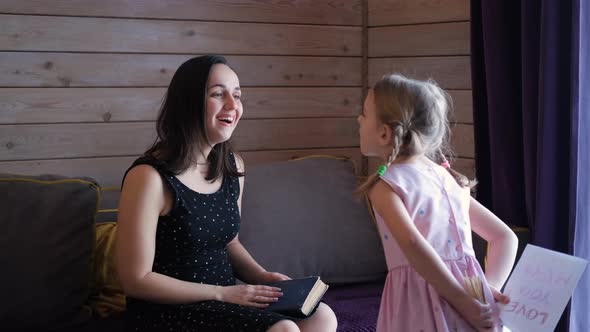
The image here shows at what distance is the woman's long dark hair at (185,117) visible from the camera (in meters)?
1.82

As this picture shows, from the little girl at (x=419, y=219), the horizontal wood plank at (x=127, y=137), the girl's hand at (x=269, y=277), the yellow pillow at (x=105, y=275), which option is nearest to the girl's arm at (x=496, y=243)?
the little girl at (x=419, y=219)

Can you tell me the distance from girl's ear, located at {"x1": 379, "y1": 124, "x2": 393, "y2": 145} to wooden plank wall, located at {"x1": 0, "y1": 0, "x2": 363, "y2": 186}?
4.01 ft

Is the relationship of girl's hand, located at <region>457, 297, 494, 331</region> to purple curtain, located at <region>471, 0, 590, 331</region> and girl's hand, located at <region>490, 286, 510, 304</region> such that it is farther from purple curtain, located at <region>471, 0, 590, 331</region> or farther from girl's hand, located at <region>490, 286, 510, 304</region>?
purple curtain, located at <region>471, 0, 590, 331</region>

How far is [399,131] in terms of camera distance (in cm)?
153

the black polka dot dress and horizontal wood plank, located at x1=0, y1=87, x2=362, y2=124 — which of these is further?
horizontal wood plank, located at x1=0, y1=87, x2=362, y2=124

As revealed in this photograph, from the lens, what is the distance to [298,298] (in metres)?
1.73

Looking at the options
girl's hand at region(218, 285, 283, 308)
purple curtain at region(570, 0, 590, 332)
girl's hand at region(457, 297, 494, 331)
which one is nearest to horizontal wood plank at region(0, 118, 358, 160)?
girl's hand at region(218, 285, 283, 308)

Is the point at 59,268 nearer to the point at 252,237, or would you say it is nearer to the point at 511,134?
the point at 252,237

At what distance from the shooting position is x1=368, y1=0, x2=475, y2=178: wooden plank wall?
2629 mm

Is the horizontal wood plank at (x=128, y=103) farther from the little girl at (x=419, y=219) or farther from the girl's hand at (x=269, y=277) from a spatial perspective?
the little girl at (x=419, y=219)

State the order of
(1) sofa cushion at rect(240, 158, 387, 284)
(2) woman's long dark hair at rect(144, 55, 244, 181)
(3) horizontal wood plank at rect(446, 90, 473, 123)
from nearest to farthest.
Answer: (2) woman's long dark hair at rect(144, 55, 244, 181), (1) sofa cushion at rect(240, 158, 387, 284), (3) horizontal wood plank at rect(446, 90, 473, 123)

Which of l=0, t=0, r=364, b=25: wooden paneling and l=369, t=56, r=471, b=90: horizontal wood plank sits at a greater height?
l=0, t=0, r=364, b=25: wooden paneling

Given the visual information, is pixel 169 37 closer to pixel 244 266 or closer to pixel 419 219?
pixel 244 266

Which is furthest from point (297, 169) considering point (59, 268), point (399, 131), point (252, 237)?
point (399, 131)
